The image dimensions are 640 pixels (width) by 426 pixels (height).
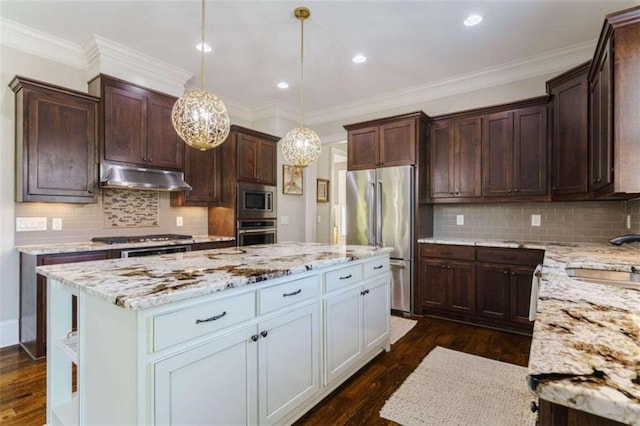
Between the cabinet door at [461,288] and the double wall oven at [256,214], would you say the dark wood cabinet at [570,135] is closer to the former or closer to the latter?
the cabinet door at [461,288]

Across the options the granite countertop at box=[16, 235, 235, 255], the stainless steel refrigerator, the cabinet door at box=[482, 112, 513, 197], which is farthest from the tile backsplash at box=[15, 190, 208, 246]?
the cabinet door at box=[482, 112, 513, 197]

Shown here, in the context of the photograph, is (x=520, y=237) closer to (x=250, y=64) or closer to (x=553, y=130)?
(x=553, y=130)

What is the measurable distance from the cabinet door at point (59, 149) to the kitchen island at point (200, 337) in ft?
5.58

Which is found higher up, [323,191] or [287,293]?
[323,191]

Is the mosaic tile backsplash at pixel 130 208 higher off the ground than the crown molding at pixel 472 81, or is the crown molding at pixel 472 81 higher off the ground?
the crown molding at pixel 472 81

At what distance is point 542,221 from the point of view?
3.67 metres

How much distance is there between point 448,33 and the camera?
310cm

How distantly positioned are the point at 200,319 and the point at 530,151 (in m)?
3.65

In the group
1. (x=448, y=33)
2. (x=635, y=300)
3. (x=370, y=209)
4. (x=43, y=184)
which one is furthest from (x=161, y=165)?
(x=635, y=300)

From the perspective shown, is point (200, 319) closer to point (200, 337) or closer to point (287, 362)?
point (200, 337)

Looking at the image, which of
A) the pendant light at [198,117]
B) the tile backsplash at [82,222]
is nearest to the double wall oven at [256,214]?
the tile backsplash at [82,222]

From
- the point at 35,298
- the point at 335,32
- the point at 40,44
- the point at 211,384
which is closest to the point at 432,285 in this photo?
the point at 335,32

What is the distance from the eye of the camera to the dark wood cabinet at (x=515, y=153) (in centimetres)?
343

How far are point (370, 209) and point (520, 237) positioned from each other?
1769mm
